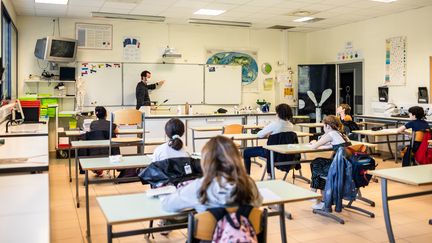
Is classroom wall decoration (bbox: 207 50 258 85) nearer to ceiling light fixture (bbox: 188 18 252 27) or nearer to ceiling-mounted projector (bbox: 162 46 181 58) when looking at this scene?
ceiling light fixture (bbox: 188 18 252 27)

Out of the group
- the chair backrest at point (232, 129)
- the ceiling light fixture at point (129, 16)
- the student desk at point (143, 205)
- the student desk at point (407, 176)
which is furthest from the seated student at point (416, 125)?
the ceiling light fixture at point (129, 16)

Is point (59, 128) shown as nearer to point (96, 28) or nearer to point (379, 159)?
point (96, 28)

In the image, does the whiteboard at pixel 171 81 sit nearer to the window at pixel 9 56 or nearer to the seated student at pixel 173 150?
the window at pixel 9 56

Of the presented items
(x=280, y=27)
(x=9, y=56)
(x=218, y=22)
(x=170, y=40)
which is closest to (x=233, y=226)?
(x=9, y=56)

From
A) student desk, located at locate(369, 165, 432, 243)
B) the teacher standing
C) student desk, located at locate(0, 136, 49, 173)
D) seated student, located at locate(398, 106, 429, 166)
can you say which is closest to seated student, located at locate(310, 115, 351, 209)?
student desk, located at locate(369, 165, 432, 243)

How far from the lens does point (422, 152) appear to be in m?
5.59

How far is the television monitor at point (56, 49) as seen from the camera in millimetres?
7988

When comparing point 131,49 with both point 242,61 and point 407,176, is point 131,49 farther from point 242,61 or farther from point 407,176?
point 407,176

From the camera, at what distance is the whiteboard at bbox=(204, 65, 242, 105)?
9.86m

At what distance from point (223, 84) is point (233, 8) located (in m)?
2.40

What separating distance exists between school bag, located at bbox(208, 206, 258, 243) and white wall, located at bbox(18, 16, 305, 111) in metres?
7.61

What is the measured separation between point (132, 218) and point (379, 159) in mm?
6817

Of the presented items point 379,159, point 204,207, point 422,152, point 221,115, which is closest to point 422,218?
point 422,152

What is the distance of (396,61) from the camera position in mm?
8289
